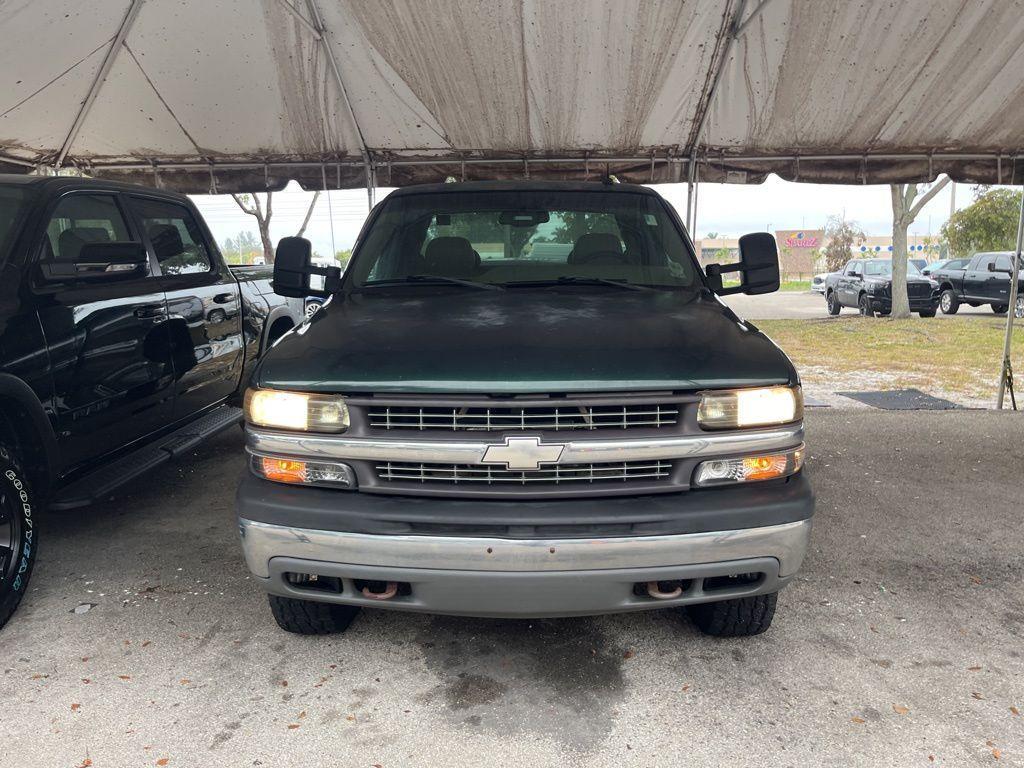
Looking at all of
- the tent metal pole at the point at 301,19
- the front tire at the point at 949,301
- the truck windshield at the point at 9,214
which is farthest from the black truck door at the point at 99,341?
the front tire at the point at 949,301

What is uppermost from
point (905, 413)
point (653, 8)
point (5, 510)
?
point (653, 8)

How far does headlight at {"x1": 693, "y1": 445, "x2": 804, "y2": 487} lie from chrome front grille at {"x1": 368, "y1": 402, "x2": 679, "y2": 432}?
0.21 metres

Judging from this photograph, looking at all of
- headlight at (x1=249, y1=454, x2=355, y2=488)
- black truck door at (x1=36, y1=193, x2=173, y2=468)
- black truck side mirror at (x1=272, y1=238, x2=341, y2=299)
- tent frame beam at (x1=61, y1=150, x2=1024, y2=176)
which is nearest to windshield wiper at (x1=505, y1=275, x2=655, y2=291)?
black truck side mirror at (x1=272, y1=238, x2=341, y2=299)

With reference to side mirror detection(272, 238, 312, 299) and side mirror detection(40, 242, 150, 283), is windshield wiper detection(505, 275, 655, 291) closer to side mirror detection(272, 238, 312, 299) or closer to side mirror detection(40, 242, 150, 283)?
side mirror detection(272, 238, 312, 299)

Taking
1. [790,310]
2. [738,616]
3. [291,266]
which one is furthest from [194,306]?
[790,310]

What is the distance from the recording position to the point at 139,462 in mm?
4008

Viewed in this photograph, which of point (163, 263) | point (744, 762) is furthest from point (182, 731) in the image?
point (163, 263)

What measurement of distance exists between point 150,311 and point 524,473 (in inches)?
112

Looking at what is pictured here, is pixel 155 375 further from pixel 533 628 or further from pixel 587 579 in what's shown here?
pixel 587 579

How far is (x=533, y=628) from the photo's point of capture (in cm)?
312

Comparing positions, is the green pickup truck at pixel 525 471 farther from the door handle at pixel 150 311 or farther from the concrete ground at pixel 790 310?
the concrete ground at pixel 790 310

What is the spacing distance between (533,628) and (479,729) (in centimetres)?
70

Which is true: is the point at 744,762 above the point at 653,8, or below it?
below

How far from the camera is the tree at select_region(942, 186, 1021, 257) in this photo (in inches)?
1150
